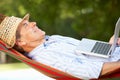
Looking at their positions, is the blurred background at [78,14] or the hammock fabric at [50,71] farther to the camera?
the blurred background at [78,14]

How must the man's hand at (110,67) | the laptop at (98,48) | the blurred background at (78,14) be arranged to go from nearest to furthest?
1. the man's hand at (110,67)
2. the laptop at (98,48)
3. the blurred background at (78,14)

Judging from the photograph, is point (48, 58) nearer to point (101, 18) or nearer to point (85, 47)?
point (85, 47)

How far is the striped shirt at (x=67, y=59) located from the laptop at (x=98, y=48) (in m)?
0.04

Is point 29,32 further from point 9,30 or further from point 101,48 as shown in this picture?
point 101,48

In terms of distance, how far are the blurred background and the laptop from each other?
4.19 metres

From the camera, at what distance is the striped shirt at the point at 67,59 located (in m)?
3.43

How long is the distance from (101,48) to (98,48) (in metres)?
0.03

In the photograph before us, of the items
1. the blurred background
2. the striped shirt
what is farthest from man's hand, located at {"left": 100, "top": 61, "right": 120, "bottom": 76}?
the blurred background

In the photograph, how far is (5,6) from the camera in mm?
8695

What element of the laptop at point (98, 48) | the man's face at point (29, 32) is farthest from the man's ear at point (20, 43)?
the laptop at point (98, 48)

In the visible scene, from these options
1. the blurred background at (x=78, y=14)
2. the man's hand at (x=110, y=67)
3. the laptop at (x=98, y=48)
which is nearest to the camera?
the man's hand at (x=110, y=67)

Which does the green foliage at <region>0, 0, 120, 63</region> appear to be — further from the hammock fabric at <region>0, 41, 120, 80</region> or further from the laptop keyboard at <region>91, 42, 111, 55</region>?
the hammock fabric at <region>0, 41, 120, 80</region>

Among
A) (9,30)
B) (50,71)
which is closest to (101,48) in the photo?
(50,71)

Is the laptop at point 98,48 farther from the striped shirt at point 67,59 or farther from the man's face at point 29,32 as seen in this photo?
the man's face at point 29,32
